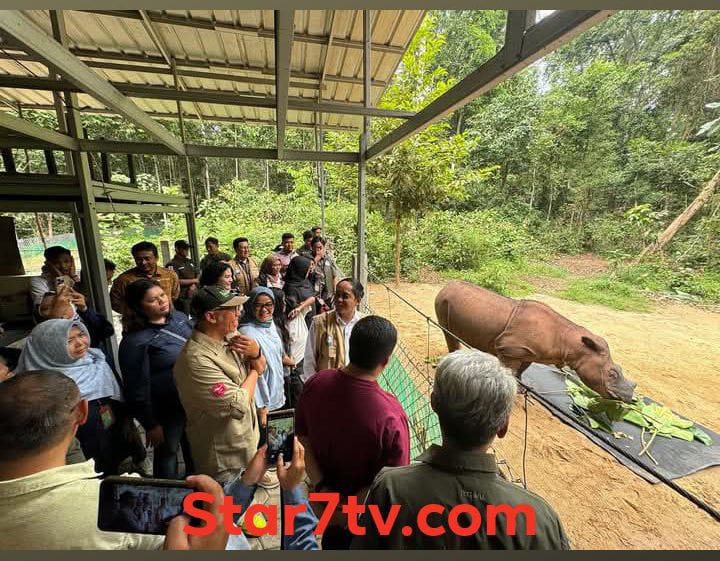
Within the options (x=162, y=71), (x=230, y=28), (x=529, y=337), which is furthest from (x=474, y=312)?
(x=162, y=71)

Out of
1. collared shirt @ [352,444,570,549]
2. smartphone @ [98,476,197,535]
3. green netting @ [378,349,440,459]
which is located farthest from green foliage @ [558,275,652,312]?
smartphone @ [98,476,197,535]

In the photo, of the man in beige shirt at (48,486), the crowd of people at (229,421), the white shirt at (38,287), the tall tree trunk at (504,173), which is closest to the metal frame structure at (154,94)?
the white shirt at (38,287)

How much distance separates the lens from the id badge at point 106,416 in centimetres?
195

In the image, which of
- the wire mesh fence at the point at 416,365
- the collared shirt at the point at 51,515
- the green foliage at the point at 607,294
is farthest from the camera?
the green foliage at the point at 607,294

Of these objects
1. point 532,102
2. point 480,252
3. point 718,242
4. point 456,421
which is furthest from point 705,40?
point 456,421

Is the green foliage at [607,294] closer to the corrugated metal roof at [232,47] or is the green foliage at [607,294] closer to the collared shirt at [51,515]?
the corrugated metal roof at [232,47]

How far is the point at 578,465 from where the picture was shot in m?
3.53

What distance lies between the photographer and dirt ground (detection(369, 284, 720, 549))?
279 centimetres

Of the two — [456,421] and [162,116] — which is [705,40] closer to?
[162,116]

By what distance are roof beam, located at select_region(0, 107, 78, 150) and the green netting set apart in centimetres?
372

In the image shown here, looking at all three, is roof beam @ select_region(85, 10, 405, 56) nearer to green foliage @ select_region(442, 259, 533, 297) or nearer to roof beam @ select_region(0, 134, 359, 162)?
roof beam @ select_region(0, 134, 359, 162)

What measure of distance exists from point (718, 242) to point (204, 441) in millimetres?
19045

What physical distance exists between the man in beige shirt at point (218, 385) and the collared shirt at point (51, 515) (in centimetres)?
76

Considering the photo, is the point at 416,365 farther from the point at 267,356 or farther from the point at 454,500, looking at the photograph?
the point at 454,500
